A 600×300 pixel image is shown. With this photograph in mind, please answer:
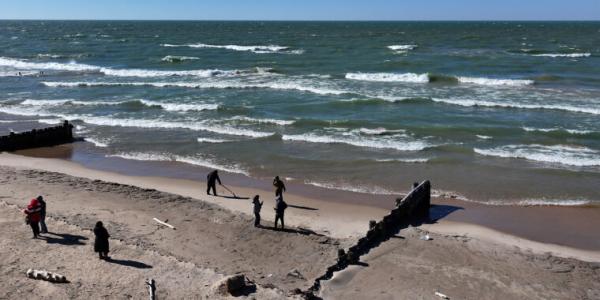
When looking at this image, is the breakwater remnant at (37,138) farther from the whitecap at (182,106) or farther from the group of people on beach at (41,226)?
the group of people on beach at (41,226)

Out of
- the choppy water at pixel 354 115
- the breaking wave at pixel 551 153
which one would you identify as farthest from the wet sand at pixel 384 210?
the breaking wave at pixel 551 153

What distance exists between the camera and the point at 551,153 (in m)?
24.6

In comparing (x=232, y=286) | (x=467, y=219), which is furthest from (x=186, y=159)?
(x=232, y=286)

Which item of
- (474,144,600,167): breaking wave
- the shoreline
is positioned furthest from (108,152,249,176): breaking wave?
(474,144,600,167): breaking wave

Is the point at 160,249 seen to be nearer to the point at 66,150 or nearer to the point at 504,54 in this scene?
the point at 66,150

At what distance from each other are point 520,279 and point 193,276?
293 inches

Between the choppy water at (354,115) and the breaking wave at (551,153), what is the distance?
81 millimetres

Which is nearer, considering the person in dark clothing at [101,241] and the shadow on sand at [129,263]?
the shadow on sand at [129,263]

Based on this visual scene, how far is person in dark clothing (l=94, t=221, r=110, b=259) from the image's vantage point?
42.6ft

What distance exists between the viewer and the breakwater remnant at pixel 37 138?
84.6 ft

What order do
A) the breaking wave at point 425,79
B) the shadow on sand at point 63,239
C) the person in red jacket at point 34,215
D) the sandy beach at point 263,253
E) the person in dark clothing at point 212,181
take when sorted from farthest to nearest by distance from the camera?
the breaking wave at point 425,79 → the person in dark clothing at point 212,181 → the shadow on sand at point 63,239 → the person in red jacket at point 34,215 → the sandy beach at point 263,253

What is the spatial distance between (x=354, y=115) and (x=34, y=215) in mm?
21021

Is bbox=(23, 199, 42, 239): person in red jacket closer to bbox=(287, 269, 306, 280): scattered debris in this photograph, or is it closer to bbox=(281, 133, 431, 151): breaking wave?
bbox=(287, 269, 306, 280): scattered debris

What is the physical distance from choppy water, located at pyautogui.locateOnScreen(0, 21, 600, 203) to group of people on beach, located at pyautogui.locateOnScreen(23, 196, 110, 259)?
9077mm
